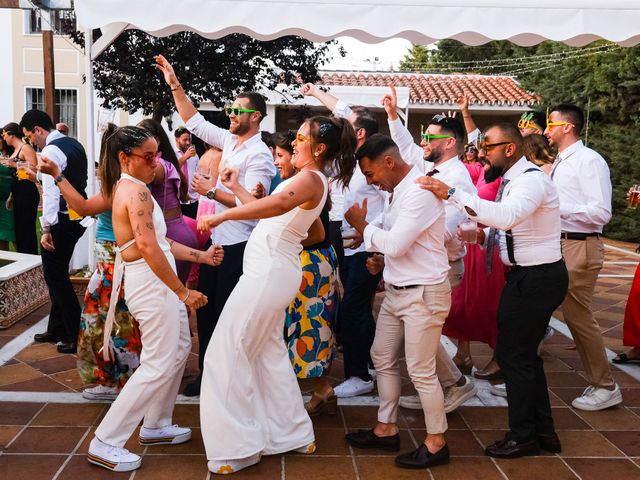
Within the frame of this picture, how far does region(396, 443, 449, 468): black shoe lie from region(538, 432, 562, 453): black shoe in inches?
24.6

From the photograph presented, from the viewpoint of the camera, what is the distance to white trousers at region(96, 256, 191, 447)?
12.0 ft

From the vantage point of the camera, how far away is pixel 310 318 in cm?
437

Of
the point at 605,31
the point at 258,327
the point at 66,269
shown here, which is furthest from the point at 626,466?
the point at 66,269

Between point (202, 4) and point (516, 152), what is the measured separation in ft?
8.12

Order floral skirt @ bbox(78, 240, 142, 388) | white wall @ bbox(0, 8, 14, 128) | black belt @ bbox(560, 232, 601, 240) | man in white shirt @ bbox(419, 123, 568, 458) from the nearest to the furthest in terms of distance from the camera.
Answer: man in white shirt @ bbox(419, 123, 568, 458) → floral skirt @ bbox(78, 240, 142, 388) → black belt @ bbox(560, 232, 601, 240) → white wall @ bbox(0, 8, 14, 128)

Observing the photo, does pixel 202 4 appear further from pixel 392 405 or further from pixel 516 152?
pixel 392 405

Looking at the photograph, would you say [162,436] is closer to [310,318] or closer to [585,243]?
[310,318]

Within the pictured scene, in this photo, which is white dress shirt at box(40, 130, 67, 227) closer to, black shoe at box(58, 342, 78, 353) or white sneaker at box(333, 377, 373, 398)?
black shoe at box(58, 342, 78, 353)

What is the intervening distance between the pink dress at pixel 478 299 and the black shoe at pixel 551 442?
1191 mm

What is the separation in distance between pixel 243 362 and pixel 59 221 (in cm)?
280

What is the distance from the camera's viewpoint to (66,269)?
19.1 ft

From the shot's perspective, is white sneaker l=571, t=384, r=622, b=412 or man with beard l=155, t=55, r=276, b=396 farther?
white sneaker l=571, t=384, r=622, b=412

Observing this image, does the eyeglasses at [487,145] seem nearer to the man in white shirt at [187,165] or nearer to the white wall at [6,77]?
the man in white shirt at [187,165]

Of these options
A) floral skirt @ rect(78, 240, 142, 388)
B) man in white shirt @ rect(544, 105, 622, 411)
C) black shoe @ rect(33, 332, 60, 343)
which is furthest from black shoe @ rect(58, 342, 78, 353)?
man in white shirt @ rect(544, 105, 622, 411)
